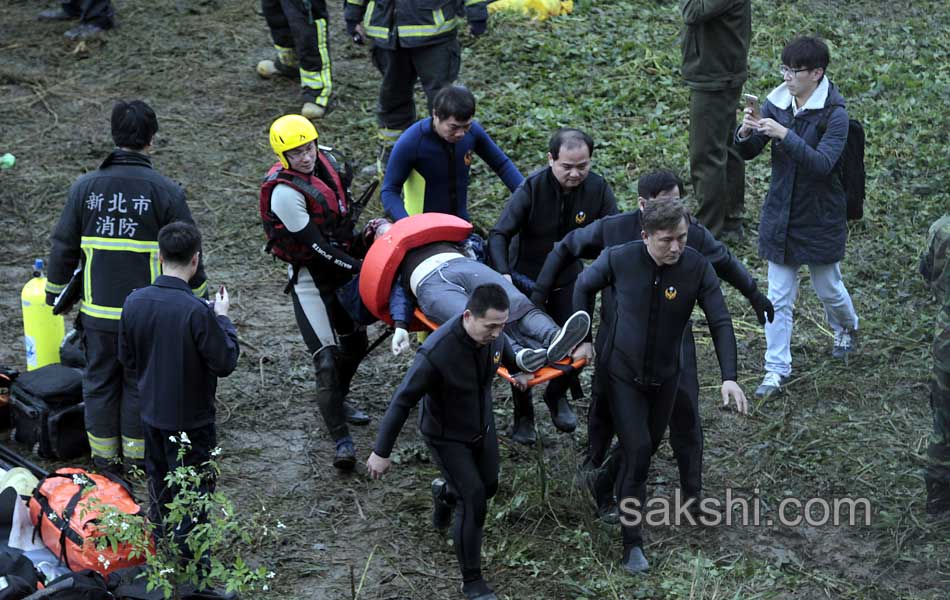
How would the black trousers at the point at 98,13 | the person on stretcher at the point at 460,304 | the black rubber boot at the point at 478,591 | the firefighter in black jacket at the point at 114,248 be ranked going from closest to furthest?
the black rubber boot at the point at 478,591 < the person on stretcher at the point at 460,304 < the firefighter in black jacket at the point at 114,248 < the black trousers at the point at 98,13

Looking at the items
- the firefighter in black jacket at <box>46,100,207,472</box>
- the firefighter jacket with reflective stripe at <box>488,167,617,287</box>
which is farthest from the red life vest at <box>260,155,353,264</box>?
the firefighter jacket with reflective stripe at <box>488,167,617,287</box>

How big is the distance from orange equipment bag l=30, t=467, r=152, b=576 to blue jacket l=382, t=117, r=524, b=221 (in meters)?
2.28

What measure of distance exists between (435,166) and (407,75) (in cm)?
294

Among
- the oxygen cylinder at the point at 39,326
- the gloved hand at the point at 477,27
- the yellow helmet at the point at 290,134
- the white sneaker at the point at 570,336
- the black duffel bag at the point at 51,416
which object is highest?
the yellow helmet at the point at 290,134

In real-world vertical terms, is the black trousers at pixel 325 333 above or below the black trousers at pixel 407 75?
below

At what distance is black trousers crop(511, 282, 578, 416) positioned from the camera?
6832 mm

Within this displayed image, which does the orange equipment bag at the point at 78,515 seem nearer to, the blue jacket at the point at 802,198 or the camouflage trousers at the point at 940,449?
the camouflage trousers at the point at 940,449

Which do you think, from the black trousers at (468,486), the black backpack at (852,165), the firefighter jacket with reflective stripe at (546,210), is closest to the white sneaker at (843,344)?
the black backpack at (852,165)

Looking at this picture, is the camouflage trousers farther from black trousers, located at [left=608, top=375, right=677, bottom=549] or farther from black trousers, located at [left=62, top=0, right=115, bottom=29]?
black trousers, located at [left=62, top=0, right=115, bottom=29]

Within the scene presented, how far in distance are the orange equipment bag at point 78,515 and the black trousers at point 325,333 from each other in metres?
1.28

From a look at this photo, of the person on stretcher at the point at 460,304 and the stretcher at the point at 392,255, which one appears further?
the stretcher at the point at 392,255

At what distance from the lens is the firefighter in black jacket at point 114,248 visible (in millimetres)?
6203

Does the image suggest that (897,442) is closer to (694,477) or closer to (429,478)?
(694,477)

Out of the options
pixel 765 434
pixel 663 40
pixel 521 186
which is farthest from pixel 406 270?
pixel 663 40
